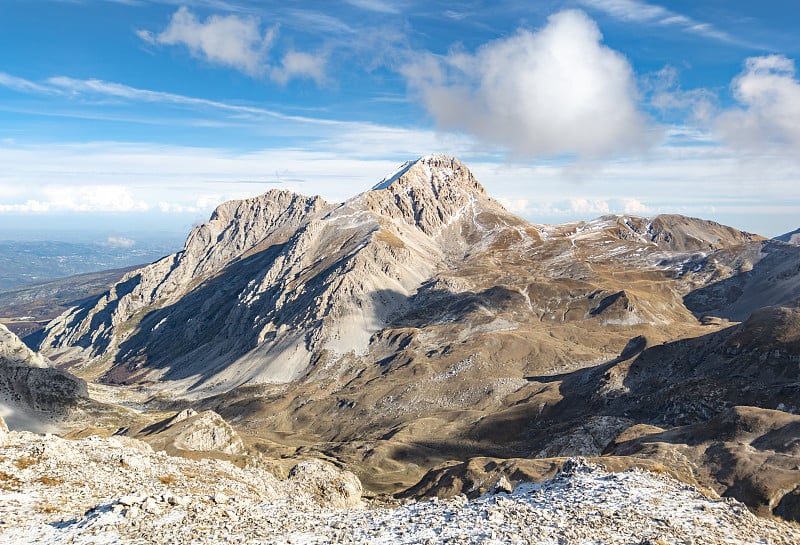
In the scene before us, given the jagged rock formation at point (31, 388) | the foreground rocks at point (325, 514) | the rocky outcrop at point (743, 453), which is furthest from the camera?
A: the jagged rock formation at point (31, 388)

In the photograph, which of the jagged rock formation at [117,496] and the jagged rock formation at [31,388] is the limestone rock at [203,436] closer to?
the jagged rock formation at [117,496]

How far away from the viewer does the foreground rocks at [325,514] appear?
28.5 m

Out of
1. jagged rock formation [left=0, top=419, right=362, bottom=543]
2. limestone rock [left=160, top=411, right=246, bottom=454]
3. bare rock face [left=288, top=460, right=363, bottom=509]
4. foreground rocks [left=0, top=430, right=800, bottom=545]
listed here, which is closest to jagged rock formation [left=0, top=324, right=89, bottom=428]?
limestone rock [left=160, top=411, right=246, bottom=454]

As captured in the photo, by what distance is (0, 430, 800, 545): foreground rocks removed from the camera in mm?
28469

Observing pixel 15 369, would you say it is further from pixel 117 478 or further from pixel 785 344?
pixel 785 344

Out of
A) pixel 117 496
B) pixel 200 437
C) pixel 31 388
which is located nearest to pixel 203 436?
pixel 200 437

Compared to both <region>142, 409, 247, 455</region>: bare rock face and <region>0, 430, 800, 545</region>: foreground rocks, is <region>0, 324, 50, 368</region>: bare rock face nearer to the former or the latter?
<region>142, 409, 247, 455</region>: bare rock face

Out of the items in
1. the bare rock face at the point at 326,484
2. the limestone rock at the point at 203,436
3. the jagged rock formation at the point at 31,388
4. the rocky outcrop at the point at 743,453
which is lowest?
the jagged rock formation at the point at 31,388

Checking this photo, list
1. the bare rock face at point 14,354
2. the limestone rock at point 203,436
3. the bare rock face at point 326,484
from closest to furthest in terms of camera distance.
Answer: the bare rock face at point 326,484 → the limestone rock at point 203,436 → the bare rock face at point 14,354

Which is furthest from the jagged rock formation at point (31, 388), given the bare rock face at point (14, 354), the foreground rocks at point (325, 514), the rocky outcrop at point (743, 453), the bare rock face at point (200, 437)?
the rocky outcrop at point (743, 453)

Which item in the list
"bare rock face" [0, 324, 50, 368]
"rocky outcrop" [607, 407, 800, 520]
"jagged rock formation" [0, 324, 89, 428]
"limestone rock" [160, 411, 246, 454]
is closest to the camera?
"rocky outcrop" [607, 407, 800, 520]

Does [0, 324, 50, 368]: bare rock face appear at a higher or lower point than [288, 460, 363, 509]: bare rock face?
lower

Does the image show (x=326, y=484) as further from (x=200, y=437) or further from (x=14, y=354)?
(x=14, y=354)

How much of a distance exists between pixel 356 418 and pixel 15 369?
10242 centimetres
